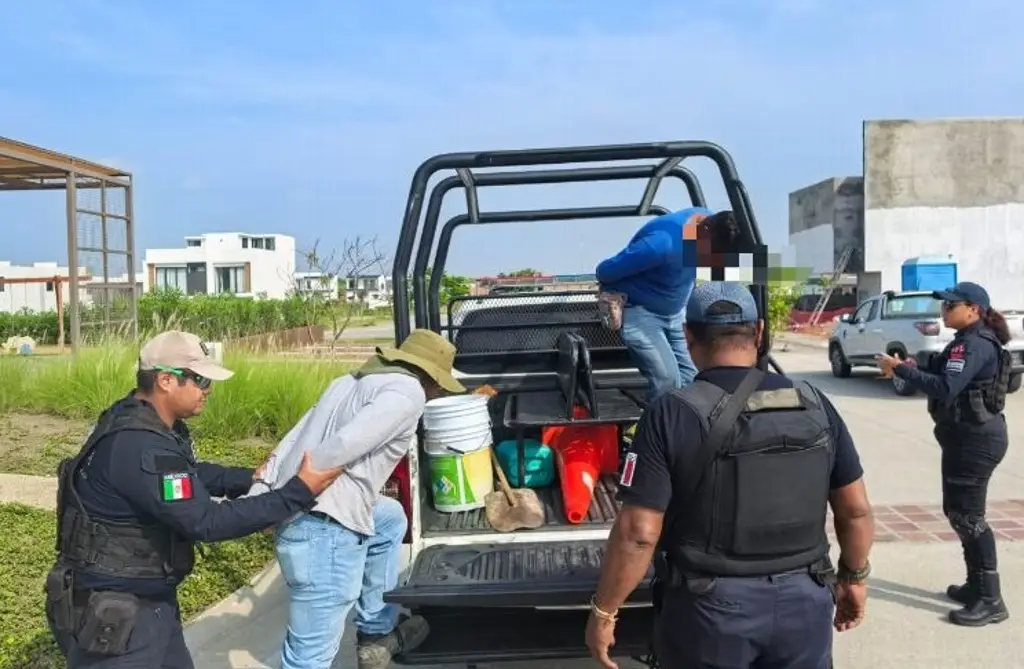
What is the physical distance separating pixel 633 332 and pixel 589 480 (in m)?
0.76

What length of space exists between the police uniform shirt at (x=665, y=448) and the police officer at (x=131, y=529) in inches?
45.0

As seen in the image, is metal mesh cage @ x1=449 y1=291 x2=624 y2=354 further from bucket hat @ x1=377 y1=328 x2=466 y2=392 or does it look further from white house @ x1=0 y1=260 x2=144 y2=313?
white house @ x1=0 y1=260 x2=144 y2=313

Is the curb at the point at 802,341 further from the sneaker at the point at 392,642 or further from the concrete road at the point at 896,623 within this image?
the sneaker at the point at 392,642

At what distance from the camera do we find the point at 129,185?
41.8ft

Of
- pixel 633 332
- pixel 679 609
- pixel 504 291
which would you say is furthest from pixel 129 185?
pixel 679 609

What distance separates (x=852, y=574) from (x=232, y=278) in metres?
64.7

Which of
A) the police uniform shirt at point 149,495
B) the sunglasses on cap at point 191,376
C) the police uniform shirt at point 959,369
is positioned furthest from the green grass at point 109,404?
the police uniform shirt at point 959,369

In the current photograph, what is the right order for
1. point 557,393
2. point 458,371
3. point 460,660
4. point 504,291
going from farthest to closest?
point 504,291 → point 458,371 → point 557,393 → point 460,660

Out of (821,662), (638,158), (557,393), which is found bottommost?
(821,662)

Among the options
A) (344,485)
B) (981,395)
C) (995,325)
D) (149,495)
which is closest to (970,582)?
(981,395)

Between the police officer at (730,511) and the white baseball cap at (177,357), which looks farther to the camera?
the white baseball cap at (177,357)

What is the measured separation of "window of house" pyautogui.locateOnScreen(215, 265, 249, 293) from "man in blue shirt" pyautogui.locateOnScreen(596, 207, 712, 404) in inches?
2348

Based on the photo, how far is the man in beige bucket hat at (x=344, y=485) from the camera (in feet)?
9.69

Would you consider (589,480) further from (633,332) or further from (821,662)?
(821,662)
